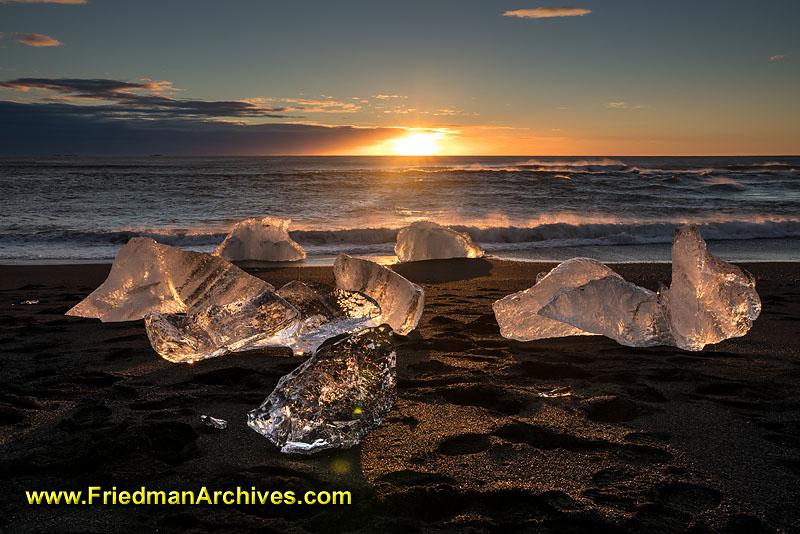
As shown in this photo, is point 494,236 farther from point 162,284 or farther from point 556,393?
point 556,393

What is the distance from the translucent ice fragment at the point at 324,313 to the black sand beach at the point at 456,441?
0.17 m

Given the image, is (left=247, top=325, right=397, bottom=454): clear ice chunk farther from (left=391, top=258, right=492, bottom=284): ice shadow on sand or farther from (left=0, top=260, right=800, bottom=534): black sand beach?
(left=391, top=258, right=492, bottom=284): ice shadow on sand

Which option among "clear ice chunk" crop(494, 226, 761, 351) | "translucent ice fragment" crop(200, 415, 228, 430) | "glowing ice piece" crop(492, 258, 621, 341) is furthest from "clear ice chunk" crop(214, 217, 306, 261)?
"translucent ice fragment" crop(200, 415, 228, 430)

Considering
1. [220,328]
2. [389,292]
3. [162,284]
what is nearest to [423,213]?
[162,284]

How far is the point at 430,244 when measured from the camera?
7.11m

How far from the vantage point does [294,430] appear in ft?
6.69

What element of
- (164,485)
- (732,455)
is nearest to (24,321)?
(164,485)

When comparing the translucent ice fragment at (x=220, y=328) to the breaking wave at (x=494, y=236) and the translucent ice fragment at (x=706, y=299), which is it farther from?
the breaking wave at (x=494, y=236)

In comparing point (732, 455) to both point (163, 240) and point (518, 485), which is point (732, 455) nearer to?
point (518, 485)

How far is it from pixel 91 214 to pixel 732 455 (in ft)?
53.2

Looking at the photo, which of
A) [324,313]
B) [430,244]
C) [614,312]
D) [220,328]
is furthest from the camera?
[430,244]

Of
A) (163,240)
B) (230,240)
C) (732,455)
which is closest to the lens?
(732,455)

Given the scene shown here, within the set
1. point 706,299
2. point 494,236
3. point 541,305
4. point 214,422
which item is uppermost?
point 706,299

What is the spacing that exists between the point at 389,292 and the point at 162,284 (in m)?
1.68
